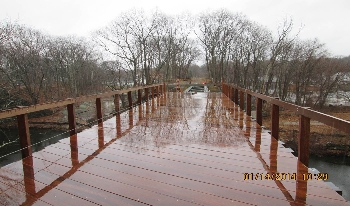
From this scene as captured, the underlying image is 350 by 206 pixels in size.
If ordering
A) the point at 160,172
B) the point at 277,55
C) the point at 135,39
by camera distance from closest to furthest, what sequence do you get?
the point at 160,172
the point at 135,39
the point at 277,55

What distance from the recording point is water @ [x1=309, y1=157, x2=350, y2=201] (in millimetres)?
13055

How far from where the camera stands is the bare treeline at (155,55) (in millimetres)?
24406

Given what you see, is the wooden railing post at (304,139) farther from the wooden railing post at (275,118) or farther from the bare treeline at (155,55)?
the bare treeline at (155,55)

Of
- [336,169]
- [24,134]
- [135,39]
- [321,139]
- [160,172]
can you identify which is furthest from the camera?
[135,39]

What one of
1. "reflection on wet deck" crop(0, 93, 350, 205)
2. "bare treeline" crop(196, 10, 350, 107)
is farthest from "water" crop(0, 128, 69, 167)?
"bare treeline" crop(196, 10, 350, 107)

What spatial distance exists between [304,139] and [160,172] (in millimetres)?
1612

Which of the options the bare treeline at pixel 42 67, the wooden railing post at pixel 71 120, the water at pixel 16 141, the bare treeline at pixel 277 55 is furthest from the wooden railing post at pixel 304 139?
the bare treeline at pixel 277 55

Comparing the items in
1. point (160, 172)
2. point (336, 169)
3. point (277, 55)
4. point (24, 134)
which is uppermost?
point (277, 55)

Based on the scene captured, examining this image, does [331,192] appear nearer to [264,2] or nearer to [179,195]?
[179,195]

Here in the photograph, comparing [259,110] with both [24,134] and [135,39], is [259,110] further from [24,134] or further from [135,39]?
[135,39]

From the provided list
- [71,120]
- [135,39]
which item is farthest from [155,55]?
[71,120]

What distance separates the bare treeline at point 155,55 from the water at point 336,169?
13.3 metres

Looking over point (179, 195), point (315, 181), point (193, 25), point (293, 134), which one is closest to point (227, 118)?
point (315, 181)

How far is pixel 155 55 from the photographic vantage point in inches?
1147
